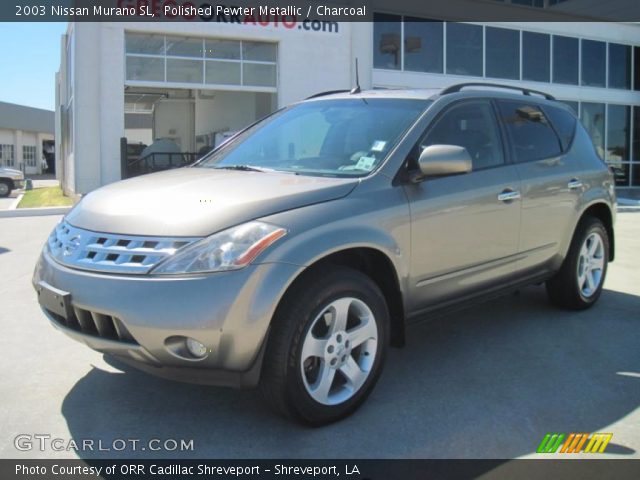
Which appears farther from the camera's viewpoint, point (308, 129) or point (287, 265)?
point (308, 129)

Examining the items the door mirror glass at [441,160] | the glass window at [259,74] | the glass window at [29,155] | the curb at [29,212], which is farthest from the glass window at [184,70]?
the glass window at [29,155]

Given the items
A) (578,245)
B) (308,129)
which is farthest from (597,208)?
(308,129)

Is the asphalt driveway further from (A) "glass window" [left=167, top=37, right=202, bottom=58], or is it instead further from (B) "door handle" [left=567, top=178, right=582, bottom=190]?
(A) "glass window" [left=167, top=37, right=202, bottom=58]

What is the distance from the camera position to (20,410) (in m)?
3.36

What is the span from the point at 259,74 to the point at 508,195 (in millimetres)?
14886

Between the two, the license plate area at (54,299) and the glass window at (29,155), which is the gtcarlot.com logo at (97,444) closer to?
the license plate area at (54,299)

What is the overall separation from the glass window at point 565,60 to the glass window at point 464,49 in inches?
124

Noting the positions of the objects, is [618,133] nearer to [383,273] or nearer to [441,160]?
[441,160]

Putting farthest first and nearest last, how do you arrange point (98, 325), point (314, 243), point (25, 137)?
point (25, 137) → point (314, 243) → point (98, 325)

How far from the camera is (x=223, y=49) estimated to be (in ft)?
58.0

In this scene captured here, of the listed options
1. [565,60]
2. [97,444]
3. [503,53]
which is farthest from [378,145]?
[565,60]

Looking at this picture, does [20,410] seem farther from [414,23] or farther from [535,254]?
[414,23]

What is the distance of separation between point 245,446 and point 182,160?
19570 millimetres

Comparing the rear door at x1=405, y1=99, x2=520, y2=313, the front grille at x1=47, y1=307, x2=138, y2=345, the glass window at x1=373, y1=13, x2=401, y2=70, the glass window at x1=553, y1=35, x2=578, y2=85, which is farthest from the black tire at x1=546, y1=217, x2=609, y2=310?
the glass window at x1=553, y1=35, x2=578, y2=85
